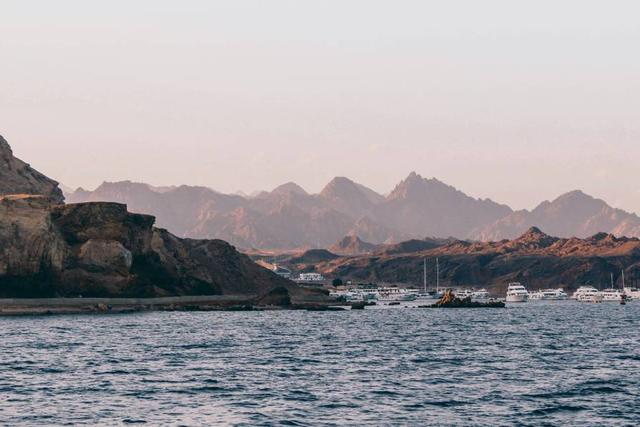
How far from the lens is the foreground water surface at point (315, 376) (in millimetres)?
60562

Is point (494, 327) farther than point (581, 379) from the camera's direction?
Yes

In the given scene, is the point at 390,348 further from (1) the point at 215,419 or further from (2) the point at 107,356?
(1) the point at 215,419

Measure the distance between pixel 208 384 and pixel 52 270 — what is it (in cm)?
12822

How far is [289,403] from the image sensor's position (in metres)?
65.2

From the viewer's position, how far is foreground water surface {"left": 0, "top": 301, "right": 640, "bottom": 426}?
6056 cm

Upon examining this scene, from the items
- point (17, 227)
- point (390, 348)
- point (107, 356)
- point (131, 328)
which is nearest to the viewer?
point (107, 356)

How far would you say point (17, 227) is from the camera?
628 ft

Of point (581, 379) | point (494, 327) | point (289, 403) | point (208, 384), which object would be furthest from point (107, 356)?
point (494, 327)

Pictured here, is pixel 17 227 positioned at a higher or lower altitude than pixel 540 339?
higher

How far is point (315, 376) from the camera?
8062 cm

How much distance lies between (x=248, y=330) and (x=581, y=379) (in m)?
72.5

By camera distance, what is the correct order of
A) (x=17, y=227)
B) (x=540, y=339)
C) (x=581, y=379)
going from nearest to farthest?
(x=581, y=379) < (x=540, y=339) < (x=17, y=227)

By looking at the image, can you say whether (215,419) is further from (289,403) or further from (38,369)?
(38,369)

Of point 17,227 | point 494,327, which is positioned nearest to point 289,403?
point 494,327
